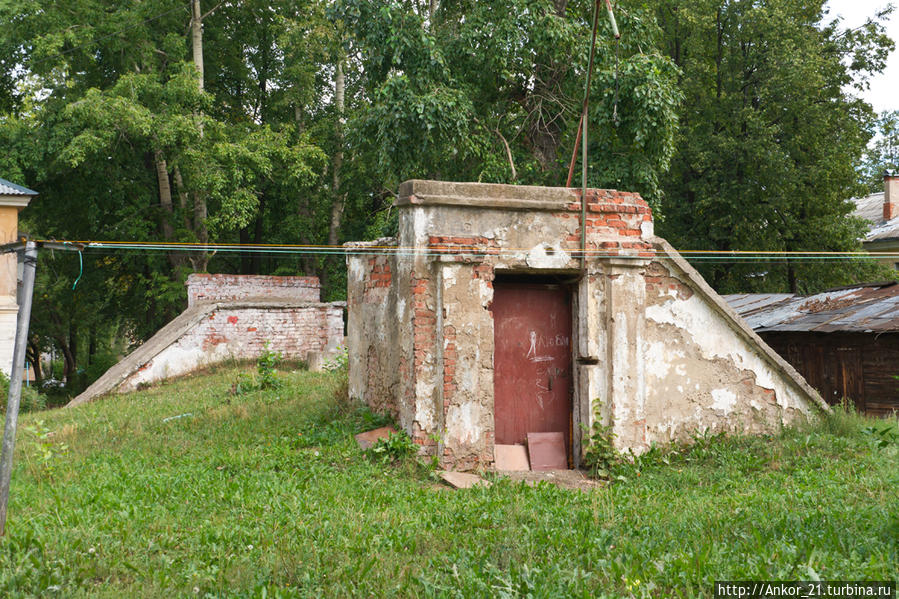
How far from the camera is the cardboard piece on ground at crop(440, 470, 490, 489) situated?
6.85 metres

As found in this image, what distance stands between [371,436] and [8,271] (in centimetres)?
1632

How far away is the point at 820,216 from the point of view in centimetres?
2006

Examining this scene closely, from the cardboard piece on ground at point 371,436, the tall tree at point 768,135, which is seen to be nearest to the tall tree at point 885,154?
the tall tree at point 768,135

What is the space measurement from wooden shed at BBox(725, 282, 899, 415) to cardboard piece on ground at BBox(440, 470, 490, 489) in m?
7.34

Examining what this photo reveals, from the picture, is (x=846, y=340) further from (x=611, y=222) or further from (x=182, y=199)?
(x=182, y=199)

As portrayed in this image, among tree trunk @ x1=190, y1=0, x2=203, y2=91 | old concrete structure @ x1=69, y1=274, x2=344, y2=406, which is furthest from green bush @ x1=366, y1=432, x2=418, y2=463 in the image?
tree trunk @ x1=190, y1=0, x2=203, y2=91

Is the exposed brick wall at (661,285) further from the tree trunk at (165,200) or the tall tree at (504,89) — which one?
the tree trunk at (165,200)

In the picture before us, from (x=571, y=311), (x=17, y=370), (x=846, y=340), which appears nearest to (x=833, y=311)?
(x=846, y=340)

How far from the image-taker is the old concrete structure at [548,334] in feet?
24.5

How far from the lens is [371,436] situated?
26.2 feet

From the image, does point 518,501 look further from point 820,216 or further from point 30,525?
point 820,216

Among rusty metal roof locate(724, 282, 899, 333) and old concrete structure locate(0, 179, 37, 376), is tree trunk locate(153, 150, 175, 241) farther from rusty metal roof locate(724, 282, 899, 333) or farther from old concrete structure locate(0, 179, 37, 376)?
rusty metal roof locate(724, 282, 899, 333)

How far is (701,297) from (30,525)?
708 centimetres

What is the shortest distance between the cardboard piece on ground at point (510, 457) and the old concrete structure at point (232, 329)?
391 inches
